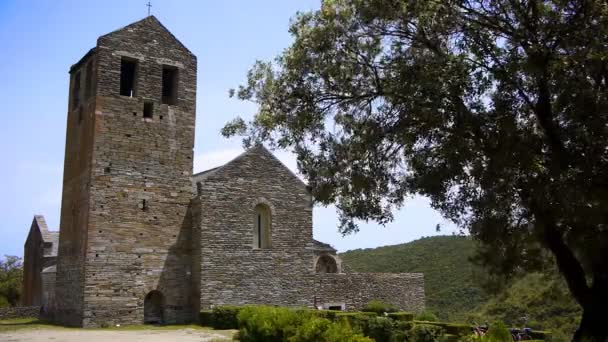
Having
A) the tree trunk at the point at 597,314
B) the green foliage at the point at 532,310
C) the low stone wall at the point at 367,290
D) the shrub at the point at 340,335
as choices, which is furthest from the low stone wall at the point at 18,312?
the tree trunk at the point at 597,314

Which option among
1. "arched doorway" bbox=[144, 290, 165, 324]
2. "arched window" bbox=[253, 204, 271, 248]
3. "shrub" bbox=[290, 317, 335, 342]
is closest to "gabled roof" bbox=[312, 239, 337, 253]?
"arched window" bbox=[253, 204, 271, 248]

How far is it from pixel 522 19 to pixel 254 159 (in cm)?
1450

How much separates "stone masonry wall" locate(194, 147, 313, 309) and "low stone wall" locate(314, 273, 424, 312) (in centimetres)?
127

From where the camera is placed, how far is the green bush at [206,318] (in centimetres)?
1952

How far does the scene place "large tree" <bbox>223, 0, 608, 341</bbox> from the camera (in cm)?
915

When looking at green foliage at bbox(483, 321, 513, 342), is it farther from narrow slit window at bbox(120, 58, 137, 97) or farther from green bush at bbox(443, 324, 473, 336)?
narrow slit window at bbox(120, 58, 137, 97)

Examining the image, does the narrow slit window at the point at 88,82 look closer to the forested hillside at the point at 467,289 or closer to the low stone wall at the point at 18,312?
the low stone wall at the point at 18,312

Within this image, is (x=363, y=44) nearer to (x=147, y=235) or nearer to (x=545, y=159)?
(x=545, y=159)

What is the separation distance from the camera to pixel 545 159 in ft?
32.1

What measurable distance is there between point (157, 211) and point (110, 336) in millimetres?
6085

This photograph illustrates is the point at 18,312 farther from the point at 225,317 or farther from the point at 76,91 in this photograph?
the point at 225,317

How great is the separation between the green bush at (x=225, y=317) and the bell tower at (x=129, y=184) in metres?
2.31

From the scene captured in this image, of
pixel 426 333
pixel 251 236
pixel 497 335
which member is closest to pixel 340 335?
pixel 497 335

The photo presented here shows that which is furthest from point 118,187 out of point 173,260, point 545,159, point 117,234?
point 545,159
